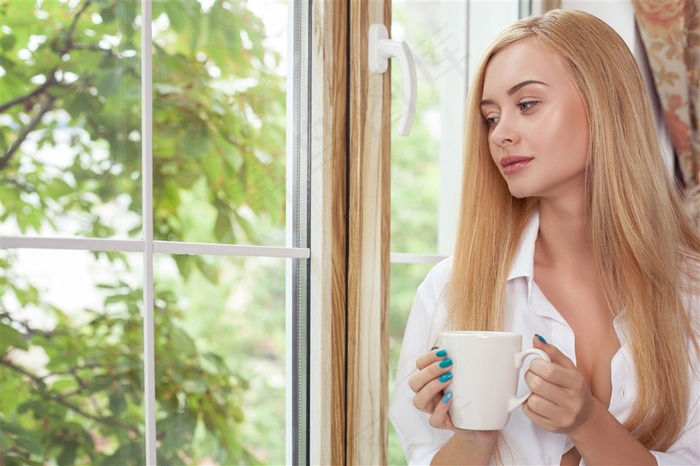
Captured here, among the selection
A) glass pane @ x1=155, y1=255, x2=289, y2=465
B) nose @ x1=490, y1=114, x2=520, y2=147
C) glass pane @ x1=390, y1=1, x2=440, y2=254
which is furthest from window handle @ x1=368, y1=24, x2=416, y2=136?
glass pane @ x1=390, y1=1, x2=440, y2=254

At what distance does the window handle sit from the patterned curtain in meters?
0.67

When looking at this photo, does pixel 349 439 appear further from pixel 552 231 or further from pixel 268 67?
pixel 268 67

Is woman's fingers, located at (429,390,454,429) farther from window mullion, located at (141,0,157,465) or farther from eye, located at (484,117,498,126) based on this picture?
eye, located at (484,117,498,126)

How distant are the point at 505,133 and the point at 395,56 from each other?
20cm

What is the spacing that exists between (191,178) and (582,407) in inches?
63.1

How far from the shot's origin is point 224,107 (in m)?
1.85

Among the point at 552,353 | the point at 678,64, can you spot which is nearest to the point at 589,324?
the point at 552,353

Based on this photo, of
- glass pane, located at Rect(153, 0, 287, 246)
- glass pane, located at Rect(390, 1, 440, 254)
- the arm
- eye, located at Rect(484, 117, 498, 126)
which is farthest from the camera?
glass pane, located at Rect(390, 1, 440, 254)

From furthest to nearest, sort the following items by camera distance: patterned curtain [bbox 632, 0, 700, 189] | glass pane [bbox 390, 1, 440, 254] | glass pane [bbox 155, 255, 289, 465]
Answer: glass pane [bbox 390, 1, 440, 254]
glass pane [bbox 155, 255, 289, 465]
patterned curtain [bbox 632, 0, 700, 189]

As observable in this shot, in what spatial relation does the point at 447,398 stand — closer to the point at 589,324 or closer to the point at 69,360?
the point at 589,324

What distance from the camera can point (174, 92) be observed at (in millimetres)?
1925

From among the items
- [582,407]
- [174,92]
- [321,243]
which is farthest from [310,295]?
[174,92]

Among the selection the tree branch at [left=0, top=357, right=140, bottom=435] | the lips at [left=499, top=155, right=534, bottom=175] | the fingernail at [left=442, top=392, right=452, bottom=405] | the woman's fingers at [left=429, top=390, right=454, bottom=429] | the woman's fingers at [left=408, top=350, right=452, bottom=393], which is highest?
the lips at [left=499, top=155, right=534, bottom=175]

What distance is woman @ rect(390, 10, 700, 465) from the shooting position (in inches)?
40.6
